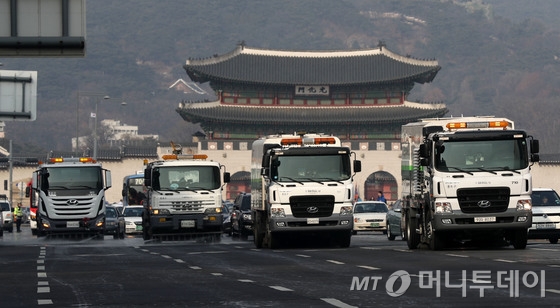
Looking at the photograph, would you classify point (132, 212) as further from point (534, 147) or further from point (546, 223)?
point (534, 147)

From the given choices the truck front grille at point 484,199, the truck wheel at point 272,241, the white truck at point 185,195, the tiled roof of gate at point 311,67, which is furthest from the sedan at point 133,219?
the tiled roof of gate at point 311,67

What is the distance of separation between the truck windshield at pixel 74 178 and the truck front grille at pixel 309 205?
1491 cm

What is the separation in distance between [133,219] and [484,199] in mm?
29440

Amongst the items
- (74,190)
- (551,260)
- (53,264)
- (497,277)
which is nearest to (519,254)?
(551,260)

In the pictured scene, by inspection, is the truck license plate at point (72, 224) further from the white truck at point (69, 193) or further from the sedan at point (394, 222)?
the sedan at point (394, 222)

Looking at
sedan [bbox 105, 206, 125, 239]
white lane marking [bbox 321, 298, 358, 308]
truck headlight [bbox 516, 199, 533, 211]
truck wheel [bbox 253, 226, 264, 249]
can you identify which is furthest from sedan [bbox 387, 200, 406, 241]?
white lane marking [bbox 321, 298, 358, 308]

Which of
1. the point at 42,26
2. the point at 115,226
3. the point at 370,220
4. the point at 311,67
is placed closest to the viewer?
the point at 42,26

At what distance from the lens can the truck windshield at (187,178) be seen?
41656 mm

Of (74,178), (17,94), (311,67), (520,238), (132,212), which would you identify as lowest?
(520,238)

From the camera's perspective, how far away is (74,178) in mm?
46969

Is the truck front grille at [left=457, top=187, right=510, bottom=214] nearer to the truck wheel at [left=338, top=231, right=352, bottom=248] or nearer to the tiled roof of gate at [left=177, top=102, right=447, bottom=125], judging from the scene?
the truck wheel at [left=338, top=231, right=352, bottom=248]

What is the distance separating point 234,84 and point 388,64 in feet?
37.4

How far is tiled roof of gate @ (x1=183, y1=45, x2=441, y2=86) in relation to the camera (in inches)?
3848

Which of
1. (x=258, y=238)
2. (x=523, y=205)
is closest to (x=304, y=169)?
(x=258, y=238)
